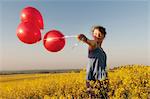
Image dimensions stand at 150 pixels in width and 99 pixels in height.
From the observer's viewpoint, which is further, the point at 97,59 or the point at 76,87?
the point at 76,87

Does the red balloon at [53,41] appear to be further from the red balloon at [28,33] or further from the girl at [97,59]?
the girl at [97,59]

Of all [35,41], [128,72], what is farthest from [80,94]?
[35,41]

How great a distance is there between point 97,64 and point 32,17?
1107 mm

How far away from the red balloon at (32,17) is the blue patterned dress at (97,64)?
81cm

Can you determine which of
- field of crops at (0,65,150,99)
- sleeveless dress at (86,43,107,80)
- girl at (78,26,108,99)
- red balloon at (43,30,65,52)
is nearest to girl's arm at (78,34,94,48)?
girl at (78,26,108,99)

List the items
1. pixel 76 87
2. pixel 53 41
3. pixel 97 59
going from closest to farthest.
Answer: pixel 53 41
pixel 97 59
pixel 76 87

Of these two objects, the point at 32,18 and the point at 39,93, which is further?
the point at 39,93

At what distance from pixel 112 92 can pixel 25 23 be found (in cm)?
182

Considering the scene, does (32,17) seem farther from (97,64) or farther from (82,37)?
(97,64)

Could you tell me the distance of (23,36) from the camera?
704 cm

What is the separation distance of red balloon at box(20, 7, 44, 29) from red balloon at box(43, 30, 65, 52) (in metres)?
0.26

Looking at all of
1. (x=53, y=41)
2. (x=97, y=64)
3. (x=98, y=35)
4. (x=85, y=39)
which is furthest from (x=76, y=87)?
(x=85, y=39)

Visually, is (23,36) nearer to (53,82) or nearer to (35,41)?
(35,41)

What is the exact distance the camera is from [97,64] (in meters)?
7.20
